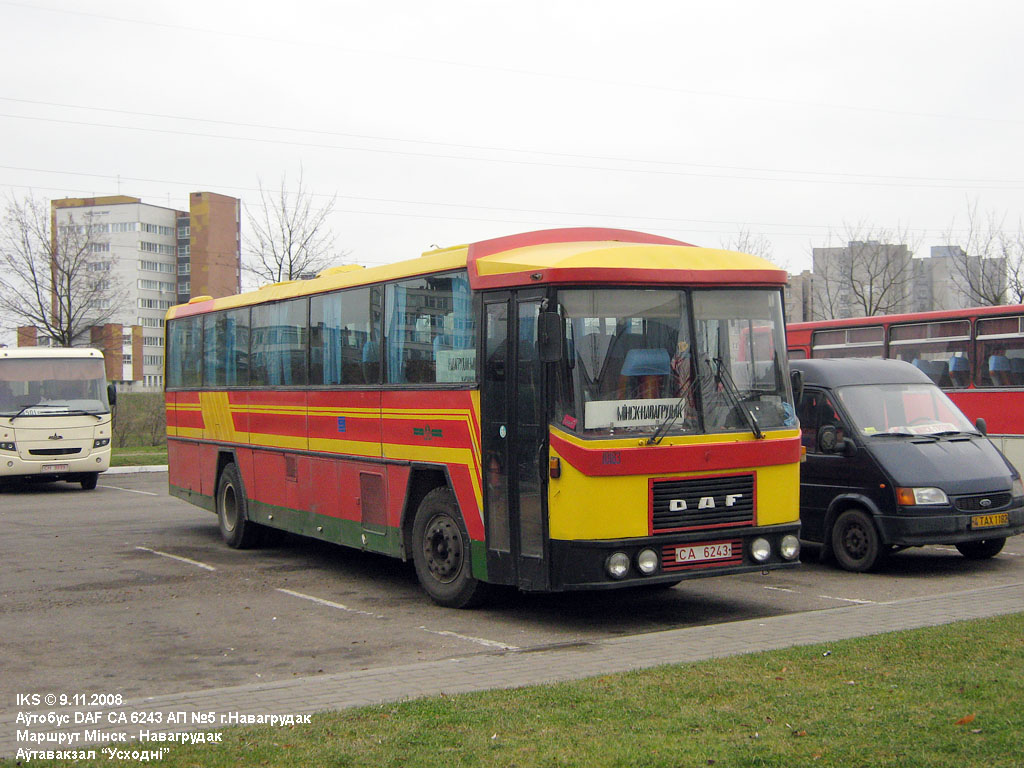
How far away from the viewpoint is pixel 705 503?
9.60m

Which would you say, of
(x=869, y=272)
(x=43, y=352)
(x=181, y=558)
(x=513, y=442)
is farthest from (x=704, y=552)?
(x=869, y=272)

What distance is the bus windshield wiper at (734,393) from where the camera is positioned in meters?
9.73

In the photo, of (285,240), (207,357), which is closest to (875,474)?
(207,357)

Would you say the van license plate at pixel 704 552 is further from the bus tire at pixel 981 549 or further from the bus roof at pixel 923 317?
the bus roof at pixel 923 317

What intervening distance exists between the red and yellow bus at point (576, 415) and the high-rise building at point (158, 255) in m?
88.9

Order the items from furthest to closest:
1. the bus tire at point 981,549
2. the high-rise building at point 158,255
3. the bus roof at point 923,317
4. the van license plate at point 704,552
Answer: the high-rise building at point 158,255 → the bus roof at point 923,317 → the bus tire at point 981,549 → the van license plate at point 704,552

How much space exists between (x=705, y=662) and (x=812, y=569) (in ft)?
19.9

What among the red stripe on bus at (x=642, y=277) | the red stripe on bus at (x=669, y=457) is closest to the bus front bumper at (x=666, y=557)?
the red stripe on bus at (x=669, y=457)

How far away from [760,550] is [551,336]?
2630 mm

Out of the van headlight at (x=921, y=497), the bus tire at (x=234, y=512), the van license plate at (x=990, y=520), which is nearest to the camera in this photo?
the van headlight at (x=921, y=497)

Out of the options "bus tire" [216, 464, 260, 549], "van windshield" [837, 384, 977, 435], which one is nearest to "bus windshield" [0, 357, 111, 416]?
"bus tire" [216, 464, 260, 549]

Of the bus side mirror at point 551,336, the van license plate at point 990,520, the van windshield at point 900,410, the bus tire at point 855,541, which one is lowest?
the bus tire at point 855,541

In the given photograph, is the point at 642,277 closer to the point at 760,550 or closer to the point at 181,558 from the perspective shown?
the point at 760,550

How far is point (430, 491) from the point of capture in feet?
36.0
